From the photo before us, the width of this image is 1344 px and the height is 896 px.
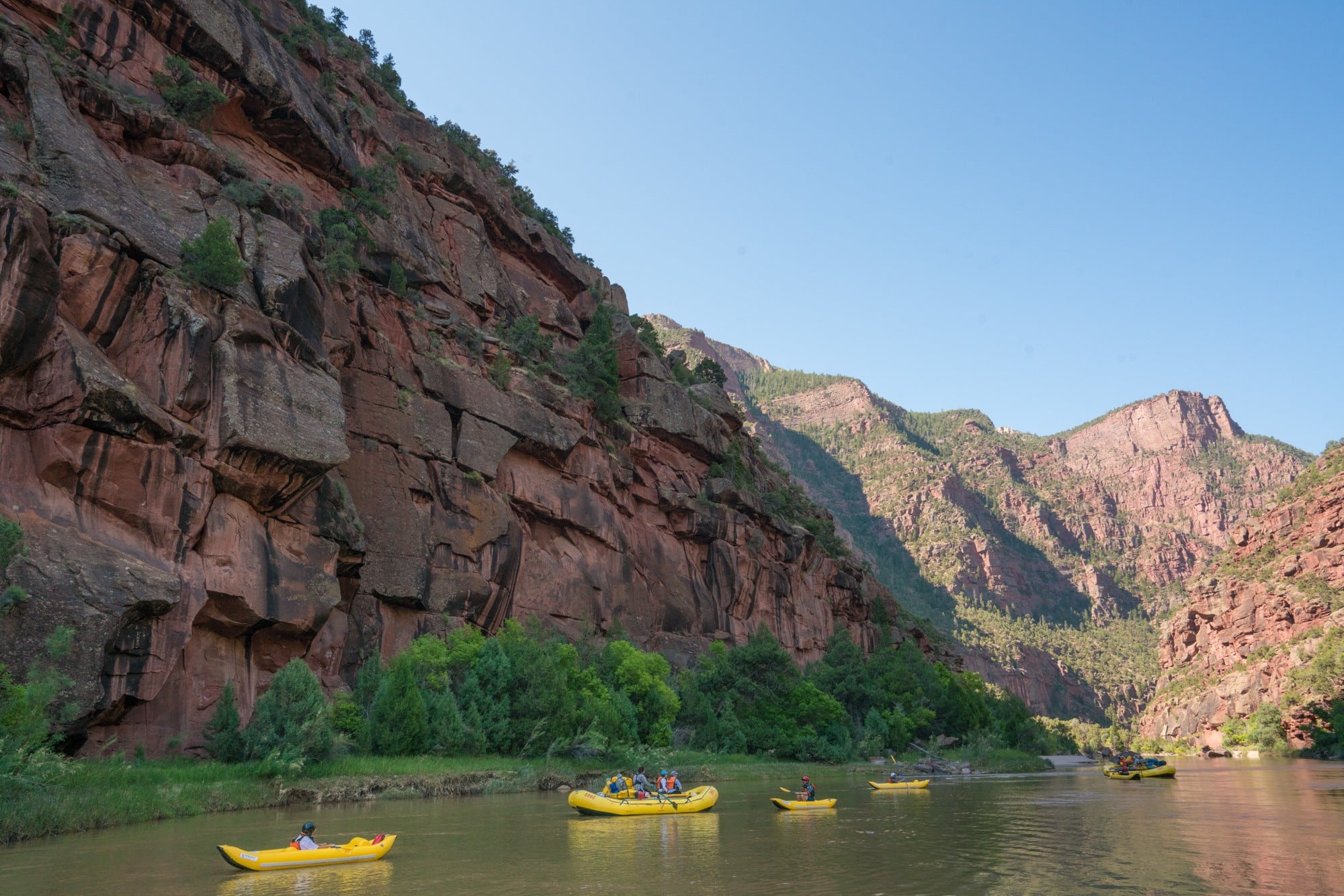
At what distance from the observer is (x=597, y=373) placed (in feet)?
219

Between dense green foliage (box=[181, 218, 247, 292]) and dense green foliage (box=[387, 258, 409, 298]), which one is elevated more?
dense green foliage (box=[387, 258, 409, 298])

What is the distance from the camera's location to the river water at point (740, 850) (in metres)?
17.7

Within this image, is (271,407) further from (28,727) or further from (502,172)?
(502,172)

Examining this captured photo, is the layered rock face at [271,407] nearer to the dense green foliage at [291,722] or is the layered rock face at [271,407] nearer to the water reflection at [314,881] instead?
the dense green foliage at [291,722]

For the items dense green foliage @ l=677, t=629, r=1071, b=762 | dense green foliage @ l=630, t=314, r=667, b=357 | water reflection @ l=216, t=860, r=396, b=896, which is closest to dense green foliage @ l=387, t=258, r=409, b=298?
dense green foliage @ l=630, t=314, r=667, b=357

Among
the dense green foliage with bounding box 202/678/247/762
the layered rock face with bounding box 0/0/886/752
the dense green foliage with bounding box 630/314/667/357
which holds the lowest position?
the dense green foliage with bounding box 202/678/247/762

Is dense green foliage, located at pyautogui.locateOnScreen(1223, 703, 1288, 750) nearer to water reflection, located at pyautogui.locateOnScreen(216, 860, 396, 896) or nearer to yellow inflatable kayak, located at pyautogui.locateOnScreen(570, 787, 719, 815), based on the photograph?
yellow inflatable kayak, located at pyautogui.locateOnScreen(570, 787, 719, 815)

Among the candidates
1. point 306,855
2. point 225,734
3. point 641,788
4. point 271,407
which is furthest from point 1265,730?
point 306,855

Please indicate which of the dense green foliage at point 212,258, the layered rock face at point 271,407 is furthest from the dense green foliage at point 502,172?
the dense green foliage at point 212,258

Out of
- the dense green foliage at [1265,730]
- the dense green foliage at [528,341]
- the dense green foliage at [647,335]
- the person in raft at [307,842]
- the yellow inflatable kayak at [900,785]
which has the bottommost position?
the person in raft at [307,842]

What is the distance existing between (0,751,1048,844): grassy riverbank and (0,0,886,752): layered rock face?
1.98 m

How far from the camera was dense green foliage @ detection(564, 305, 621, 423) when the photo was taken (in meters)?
65.3

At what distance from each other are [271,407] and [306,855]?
19.6 meters

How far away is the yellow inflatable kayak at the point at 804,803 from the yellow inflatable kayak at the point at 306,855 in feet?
53.7
